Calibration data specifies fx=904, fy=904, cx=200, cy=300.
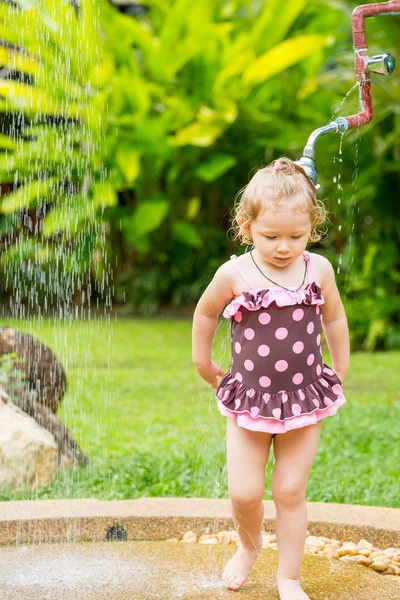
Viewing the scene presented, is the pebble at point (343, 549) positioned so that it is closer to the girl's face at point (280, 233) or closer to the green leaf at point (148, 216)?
the girl's face at point (280, 233)

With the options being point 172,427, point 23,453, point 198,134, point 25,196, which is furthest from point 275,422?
point 25,196

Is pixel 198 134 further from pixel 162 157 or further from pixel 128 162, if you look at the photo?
pixel 128 162

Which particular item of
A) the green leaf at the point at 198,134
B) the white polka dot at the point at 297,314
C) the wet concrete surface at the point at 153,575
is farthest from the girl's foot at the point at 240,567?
the green leaf at the point at 198,134

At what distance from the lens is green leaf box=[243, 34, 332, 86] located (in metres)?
10.5

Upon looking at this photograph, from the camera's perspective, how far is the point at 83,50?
11117 millimetres

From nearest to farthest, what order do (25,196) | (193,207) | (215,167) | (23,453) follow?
1. (23,453)
2. (215,167)
3. (25,196)
4. (193,207)

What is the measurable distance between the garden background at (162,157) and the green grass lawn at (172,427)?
12 centimetres

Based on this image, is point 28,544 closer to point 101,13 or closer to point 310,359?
point 310,359

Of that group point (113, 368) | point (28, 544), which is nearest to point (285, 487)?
point (28, 544)

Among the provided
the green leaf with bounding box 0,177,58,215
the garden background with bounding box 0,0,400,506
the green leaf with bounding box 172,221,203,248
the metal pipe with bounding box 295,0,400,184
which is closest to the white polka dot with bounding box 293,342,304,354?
the metal pipe with bounding box 295,0,400,184

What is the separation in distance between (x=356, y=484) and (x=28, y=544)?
168 centimetres

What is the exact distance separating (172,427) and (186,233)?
5.93 m

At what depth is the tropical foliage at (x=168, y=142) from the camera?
10102mm

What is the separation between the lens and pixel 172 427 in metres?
5.50
